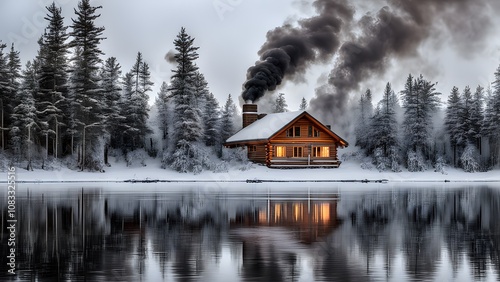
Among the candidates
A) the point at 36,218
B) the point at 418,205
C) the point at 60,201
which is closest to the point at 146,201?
the point at 60,201

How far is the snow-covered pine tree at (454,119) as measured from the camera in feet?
289

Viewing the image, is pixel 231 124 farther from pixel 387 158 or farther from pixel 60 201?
pixel 60 201

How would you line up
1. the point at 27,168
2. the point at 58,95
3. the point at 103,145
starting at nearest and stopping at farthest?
1. the point at 27,168
2. the point at 58,95
3. the point at 103,145

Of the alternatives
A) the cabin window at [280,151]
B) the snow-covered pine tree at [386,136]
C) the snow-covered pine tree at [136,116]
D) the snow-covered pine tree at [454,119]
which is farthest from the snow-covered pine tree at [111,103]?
the snow-covered pine tree at [454,119]

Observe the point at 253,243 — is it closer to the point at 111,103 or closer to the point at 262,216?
the point at 262,216

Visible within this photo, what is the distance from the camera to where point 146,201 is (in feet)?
112

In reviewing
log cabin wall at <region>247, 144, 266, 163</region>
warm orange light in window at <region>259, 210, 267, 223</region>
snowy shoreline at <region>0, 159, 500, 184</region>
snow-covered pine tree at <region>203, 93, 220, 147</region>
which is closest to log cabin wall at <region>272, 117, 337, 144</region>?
log cabin wall at <region>247, 144, 266, 163</region>

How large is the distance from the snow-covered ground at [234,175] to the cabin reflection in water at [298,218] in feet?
113

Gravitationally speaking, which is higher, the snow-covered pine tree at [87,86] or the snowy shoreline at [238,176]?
the snow-covered pine tree at [87,86]

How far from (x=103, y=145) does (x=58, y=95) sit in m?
8.57

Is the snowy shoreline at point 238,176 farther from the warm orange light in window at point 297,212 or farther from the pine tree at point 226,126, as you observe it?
the warm orange light in window at point 297,212

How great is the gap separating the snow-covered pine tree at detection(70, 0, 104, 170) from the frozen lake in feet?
139

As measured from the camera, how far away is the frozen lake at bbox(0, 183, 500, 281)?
44.7ft

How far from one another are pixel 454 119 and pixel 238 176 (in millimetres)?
36321
